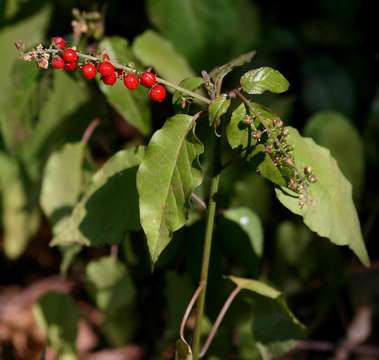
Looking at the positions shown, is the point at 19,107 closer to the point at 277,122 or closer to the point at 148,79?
the point at 148,79

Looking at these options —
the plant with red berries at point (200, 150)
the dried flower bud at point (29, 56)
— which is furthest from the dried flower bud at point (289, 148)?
the dried flower bud at point (29, 56)

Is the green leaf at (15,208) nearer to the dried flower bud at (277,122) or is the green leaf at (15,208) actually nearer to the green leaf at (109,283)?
the green leaf at (109,283)

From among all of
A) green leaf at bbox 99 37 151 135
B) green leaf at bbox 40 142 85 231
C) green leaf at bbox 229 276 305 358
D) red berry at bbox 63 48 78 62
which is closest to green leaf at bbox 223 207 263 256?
green leaf at bbox 229 276 305 358

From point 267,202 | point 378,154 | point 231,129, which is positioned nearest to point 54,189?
point 267,202

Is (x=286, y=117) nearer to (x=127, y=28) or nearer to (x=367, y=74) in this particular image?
(x=367, y=74)

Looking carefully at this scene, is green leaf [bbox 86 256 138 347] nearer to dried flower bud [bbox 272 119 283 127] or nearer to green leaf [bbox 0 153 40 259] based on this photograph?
green leaf [bbox 0 153 40 259]

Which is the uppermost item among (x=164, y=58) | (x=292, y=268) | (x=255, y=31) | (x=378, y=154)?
(x=164, y=58)
